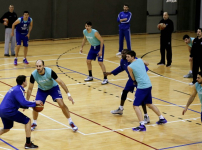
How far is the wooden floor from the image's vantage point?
31.0 feet

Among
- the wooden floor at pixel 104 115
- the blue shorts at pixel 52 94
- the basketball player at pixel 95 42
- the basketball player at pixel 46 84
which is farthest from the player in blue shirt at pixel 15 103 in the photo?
the basketball player at pixel 95 42

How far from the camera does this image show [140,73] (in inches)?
396

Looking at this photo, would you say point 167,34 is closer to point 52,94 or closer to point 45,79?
point 52,94

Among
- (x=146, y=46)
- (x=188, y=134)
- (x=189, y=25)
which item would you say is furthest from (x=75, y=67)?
(x=189, y=25)

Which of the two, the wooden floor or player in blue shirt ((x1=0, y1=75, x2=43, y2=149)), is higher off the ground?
player in blue shirt ((x1=0, y1=75, x2=43, y2=149))

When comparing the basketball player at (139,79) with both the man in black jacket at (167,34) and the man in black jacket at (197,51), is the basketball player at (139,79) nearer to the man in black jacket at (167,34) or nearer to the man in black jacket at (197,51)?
the man in black jacket at (197,51)

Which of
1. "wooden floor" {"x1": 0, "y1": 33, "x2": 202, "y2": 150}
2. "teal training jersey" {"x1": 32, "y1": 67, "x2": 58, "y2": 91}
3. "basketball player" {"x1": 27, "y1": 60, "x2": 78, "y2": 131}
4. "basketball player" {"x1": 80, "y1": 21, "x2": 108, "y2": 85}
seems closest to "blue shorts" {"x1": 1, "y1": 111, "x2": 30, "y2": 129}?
"wooden floor" {"x1": 0, "y1": 33, "x2": 202, "y2": 150}

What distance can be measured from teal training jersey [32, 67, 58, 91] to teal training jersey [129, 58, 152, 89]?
1.85 metres

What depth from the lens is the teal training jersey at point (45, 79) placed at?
32.0 ft

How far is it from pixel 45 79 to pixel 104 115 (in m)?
2.36

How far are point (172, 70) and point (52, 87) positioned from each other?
823 cm

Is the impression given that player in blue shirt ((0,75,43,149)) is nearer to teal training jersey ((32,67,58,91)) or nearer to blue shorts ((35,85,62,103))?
teal training jersey ((32,67,58,91))

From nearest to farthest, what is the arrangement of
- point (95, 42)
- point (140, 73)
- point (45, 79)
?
point (45, 79) → point (140, 73) → point (95, 42)

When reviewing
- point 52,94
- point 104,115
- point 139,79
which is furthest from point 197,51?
point 52,94
